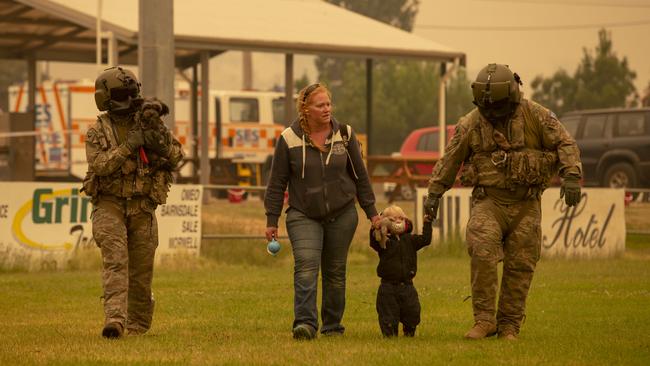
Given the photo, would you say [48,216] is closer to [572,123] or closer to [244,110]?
[572,123]

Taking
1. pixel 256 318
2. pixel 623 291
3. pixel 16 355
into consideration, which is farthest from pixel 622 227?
pixel 16 355

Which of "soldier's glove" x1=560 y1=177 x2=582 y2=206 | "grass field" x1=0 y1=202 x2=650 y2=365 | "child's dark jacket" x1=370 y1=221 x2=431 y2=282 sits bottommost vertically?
"grass field" x1=0 y1=202 x2=650 y2=365

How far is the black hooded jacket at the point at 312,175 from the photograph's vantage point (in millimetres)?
9852

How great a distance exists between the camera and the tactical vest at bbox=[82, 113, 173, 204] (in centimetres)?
989

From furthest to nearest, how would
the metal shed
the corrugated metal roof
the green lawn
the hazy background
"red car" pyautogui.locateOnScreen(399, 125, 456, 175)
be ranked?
the hazy background < "red car" pyautogui.locateOnScreen(399, 125, 456, 175) < the metal shed < the corrugated metal roof < the green lawn

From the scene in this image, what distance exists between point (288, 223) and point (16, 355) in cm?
216

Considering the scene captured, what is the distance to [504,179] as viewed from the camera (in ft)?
31.8

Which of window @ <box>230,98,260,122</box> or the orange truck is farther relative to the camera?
window @ <box>230,98,260,122</box>

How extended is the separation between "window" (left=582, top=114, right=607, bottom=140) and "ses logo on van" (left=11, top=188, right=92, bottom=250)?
1530cm

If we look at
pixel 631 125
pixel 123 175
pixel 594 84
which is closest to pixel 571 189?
pixel 123 175

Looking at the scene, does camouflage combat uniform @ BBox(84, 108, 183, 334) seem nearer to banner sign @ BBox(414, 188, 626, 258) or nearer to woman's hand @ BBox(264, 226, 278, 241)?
woman's hand @ BBox(264, 226, 278, 241)

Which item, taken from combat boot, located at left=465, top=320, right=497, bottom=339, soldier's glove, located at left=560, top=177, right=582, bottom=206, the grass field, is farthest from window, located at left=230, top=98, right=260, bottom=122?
soldier's glove, located at left=560, top=177, right=582, bottom=206

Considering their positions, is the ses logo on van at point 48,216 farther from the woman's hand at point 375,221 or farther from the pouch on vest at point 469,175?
the pouch on vest at point 469,175

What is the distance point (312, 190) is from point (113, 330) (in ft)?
5.68
